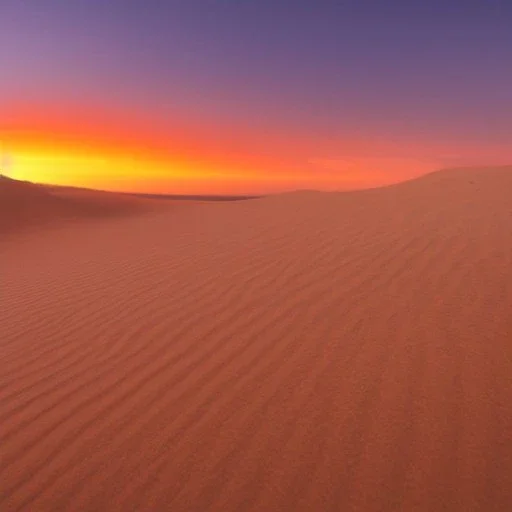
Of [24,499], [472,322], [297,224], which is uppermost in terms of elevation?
[297,224]

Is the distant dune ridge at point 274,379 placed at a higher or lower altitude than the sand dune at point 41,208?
lower

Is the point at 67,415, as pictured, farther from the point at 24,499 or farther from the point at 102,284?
the point at 102,284

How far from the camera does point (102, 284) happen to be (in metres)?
6.74

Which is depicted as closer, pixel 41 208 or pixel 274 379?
pixel 274 379

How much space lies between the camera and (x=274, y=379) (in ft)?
12.1

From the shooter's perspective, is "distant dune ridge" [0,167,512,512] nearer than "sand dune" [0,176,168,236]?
Yes

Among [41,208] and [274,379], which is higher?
[41,208]

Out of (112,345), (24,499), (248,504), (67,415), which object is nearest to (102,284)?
(112,345)

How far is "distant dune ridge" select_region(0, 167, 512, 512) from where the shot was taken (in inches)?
108

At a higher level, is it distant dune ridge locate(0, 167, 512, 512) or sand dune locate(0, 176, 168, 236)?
sand dune locate(0, 176, 168, 236)

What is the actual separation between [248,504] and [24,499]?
131 centimetres

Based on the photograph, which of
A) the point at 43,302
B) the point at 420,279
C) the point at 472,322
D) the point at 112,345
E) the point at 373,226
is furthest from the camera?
the point at 373,226

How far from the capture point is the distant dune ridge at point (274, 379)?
2738 mm

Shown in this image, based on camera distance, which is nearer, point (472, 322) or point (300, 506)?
point (300, 506)
